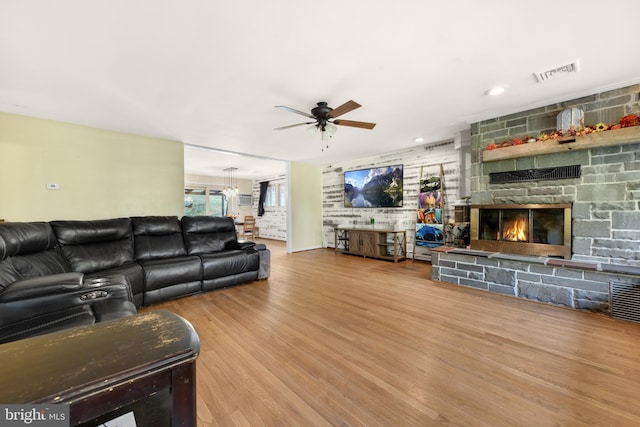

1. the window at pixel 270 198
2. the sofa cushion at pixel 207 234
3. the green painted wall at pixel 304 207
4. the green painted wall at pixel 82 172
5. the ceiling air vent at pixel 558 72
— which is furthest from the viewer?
the window at pixel 270 198

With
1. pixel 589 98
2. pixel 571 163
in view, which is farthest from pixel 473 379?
pixel 589 98

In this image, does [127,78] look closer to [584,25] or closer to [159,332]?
[159,332]

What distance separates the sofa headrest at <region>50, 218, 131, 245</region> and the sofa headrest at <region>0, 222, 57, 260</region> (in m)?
0.11

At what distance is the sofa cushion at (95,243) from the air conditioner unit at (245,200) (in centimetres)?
689

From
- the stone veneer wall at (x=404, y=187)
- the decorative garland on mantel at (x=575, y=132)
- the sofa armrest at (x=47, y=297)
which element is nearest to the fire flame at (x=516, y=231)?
the decorative garland on mantel at (x=575, y=132)

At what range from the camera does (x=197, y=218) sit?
4.16 meters

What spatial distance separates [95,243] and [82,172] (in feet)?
4.78

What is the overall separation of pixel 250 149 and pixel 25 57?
3281 millimetres

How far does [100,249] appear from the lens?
309 centimetres

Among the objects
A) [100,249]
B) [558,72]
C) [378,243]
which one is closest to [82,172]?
[100,249]

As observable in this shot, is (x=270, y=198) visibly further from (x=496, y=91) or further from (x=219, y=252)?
(x=496, y=91)

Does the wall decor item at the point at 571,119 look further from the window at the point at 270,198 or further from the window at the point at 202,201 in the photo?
the window at the point at 202,201

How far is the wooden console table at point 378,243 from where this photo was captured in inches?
216

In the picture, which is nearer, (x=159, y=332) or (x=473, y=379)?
(x=159, y=332)
